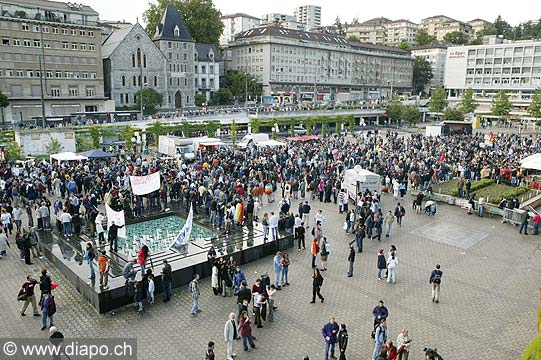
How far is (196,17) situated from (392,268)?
80744 mm

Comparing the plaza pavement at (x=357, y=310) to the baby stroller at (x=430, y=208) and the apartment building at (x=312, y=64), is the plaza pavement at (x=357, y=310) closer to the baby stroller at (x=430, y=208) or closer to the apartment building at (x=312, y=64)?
the baby stroller at (x=430, y=208)

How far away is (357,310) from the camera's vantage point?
13484 mm

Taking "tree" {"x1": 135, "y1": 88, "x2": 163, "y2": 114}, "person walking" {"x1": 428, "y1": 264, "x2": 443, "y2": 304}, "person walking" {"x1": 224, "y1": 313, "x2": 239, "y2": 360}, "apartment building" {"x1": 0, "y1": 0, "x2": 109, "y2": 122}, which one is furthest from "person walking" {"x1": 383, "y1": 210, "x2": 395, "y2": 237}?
"tree" {"x1": 135, "y1": 88, "x2": 163, "y2": 114}

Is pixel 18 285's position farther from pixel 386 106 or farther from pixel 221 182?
pixel 386 106

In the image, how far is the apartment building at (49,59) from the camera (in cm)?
5762

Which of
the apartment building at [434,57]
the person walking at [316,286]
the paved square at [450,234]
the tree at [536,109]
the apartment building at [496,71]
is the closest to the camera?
the person walking at [316,286]

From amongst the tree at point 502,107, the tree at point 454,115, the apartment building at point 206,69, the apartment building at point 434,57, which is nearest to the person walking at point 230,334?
the tree at point 454,115

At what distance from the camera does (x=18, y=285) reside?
14648 mm

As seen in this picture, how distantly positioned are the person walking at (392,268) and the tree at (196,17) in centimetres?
7685

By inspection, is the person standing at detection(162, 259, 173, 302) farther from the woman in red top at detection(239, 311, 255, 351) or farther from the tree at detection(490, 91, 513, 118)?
the tree at detection(490, 91, 513, 118)

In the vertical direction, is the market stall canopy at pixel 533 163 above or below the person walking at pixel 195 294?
above

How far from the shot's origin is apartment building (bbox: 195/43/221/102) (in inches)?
3204

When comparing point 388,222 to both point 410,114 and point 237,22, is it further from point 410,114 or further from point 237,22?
point 237,22

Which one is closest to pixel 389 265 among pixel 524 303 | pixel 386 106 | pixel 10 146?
pixel 524 303
